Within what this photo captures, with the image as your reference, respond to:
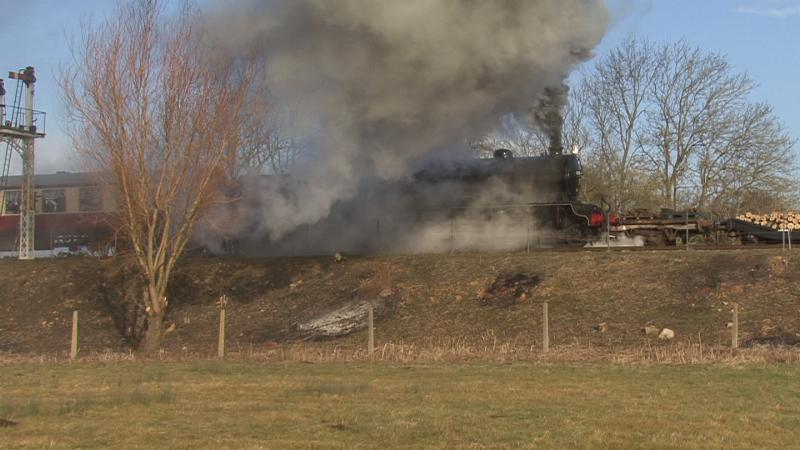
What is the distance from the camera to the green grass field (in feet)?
22.8

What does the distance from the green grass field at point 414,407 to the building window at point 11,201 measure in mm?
25937

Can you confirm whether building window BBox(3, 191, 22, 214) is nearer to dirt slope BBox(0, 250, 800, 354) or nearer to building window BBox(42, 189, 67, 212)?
building window BBox(42, 189, 67, 212)

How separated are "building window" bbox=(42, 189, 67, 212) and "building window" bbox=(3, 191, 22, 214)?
193cm

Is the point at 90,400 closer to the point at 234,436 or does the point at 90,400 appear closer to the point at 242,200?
the point at 234,436

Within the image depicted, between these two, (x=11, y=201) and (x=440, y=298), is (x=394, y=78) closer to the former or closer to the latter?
(x=440, y=298)

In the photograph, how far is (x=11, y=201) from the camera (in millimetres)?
36781

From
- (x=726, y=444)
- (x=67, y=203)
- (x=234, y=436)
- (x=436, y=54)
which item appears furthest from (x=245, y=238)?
(x=726, y=444)

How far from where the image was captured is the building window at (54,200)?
115ft

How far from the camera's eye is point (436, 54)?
18500mm

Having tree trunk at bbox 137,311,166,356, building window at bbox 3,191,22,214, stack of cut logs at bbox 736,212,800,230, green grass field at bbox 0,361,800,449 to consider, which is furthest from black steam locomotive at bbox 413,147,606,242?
building window at bbox 3,191,22,214

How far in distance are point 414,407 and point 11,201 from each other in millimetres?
33369

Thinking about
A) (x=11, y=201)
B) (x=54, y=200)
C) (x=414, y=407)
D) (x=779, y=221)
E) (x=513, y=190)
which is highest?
(x=11, y=201)

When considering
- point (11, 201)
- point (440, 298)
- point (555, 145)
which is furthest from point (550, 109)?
point (11, 201)

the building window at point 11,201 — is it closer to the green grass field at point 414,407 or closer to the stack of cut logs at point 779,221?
the green grass field at point 414,407
